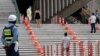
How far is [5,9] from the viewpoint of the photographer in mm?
38188

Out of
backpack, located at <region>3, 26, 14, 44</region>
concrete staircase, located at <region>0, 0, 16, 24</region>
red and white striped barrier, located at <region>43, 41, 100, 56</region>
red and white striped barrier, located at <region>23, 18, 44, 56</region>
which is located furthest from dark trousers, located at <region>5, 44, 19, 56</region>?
concrete staircase, located at <region>0, 0, 16, 24</region>

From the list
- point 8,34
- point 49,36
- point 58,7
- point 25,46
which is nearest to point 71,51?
point 25,46

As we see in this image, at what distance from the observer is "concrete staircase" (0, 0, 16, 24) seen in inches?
1465

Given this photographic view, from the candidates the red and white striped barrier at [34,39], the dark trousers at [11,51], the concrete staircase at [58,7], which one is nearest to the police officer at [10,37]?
the dark trousers at [11,51]

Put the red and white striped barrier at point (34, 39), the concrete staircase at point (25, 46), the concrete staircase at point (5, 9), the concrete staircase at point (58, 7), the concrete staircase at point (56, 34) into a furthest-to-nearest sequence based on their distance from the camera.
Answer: the concrete staircase at point (58, 7) → the concrete staircase at point (5, 9) → the concrete staircase at point (56, 34) → the concrete staircase at point (25, 46) → the red and white striped barrier at point (34, 39)

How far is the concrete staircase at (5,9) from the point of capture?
1465 inches

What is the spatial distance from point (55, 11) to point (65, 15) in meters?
1.09

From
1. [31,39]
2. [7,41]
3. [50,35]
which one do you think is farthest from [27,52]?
[7,41]

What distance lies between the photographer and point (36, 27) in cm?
3039

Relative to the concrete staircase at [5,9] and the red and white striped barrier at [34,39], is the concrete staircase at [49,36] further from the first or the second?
the concrete staircase at [5,9]

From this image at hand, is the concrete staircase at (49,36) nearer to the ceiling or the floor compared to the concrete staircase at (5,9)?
nearer to the floor

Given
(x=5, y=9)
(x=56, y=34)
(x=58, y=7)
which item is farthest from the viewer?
(x=58, y=7)

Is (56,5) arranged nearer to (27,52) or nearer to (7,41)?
(27,52)

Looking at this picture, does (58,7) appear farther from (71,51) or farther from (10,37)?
(10,37)
